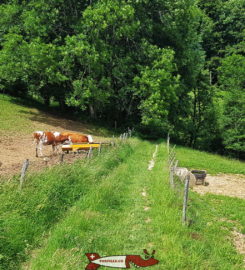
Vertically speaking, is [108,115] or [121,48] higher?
[121,48]

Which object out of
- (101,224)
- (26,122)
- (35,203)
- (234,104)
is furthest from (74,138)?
(234,104)

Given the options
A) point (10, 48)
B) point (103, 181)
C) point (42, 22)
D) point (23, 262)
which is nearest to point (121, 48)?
point (42, 22)

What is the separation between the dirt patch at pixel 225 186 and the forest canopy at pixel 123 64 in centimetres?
972

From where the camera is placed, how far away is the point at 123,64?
86.7 feet

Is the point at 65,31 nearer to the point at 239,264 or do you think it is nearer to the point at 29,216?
the point at 29,216

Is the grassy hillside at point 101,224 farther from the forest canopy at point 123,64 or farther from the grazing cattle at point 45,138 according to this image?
the forest canopy at point 123,64

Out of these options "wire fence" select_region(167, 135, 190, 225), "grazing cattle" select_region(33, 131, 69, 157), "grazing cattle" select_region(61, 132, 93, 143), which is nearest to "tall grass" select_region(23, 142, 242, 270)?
"wire fence" select_region(167, 135, 190, 225)

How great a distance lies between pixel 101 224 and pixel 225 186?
9518mm

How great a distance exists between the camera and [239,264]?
6164mm

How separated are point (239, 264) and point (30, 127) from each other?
19.9m

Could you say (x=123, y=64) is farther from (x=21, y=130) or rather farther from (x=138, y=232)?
(x=138, y=232)

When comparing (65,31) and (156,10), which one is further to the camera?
(156,10)

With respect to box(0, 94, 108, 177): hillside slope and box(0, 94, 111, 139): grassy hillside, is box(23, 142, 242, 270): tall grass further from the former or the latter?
box(0, 94, 111, 139): grassy hillside

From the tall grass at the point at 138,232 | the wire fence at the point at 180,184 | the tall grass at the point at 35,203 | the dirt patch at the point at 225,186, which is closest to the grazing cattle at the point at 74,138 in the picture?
the tall grass at the point at 35,203
